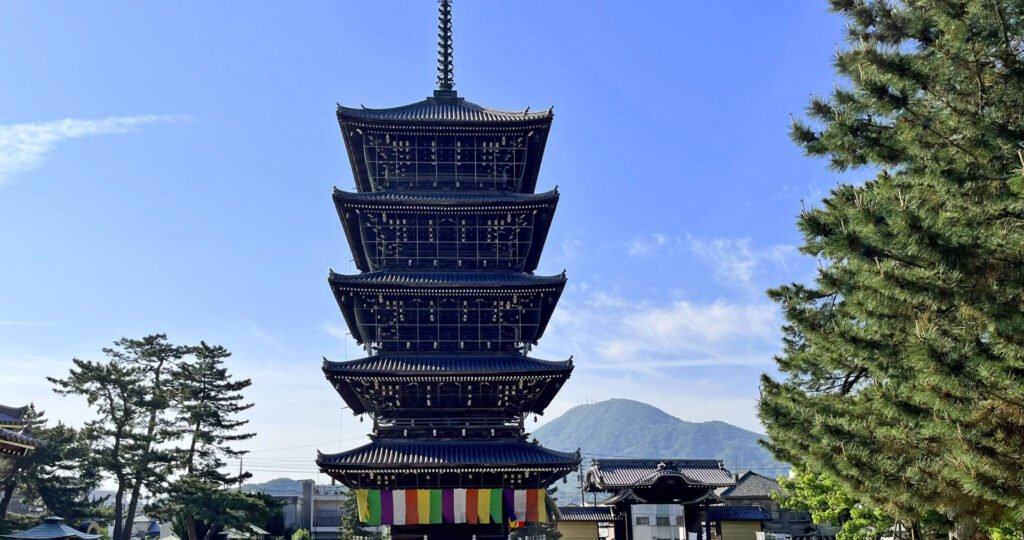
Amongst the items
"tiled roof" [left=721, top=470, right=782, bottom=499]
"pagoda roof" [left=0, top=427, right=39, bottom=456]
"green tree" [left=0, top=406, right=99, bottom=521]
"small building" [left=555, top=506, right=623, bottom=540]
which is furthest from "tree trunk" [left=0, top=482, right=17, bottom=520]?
"tiled roof" [left=721, top=470, right=782, bottom=499]

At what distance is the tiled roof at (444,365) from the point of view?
2992 centimetres

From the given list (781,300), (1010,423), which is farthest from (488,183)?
(1010,423)

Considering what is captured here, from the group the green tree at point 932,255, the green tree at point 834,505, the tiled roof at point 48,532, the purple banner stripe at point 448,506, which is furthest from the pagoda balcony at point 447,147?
the tiled roof at point 48,532

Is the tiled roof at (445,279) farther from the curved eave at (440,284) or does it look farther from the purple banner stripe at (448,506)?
the purple banner stripe at (448,506)

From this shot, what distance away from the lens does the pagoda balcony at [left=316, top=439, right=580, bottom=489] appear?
95.0 ft

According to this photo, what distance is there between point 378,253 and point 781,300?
1821cm

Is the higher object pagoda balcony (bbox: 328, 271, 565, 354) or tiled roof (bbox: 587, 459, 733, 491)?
pagoda balcony (bbox: 328, 271, 565, 354)

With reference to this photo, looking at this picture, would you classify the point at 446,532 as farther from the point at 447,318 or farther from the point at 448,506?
the point at 447,318

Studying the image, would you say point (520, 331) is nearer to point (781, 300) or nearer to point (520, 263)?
point (520, 263)

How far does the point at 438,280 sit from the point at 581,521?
29036mm

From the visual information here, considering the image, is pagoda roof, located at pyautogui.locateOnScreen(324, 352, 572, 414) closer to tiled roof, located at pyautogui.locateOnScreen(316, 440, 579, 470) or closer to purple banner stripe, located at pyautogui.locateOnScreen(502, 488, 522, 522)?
tiled roof, located at pyautogui.locateOnScreen(316, 440, 579, 470)

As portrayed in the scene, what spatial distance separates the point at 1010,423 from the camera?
1322cm

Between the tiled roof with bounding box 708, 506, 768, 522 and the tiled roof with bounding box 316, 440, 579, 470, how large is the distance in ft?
93.6

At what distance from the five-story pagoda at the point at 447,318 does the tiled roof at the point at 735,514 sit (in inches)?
982
